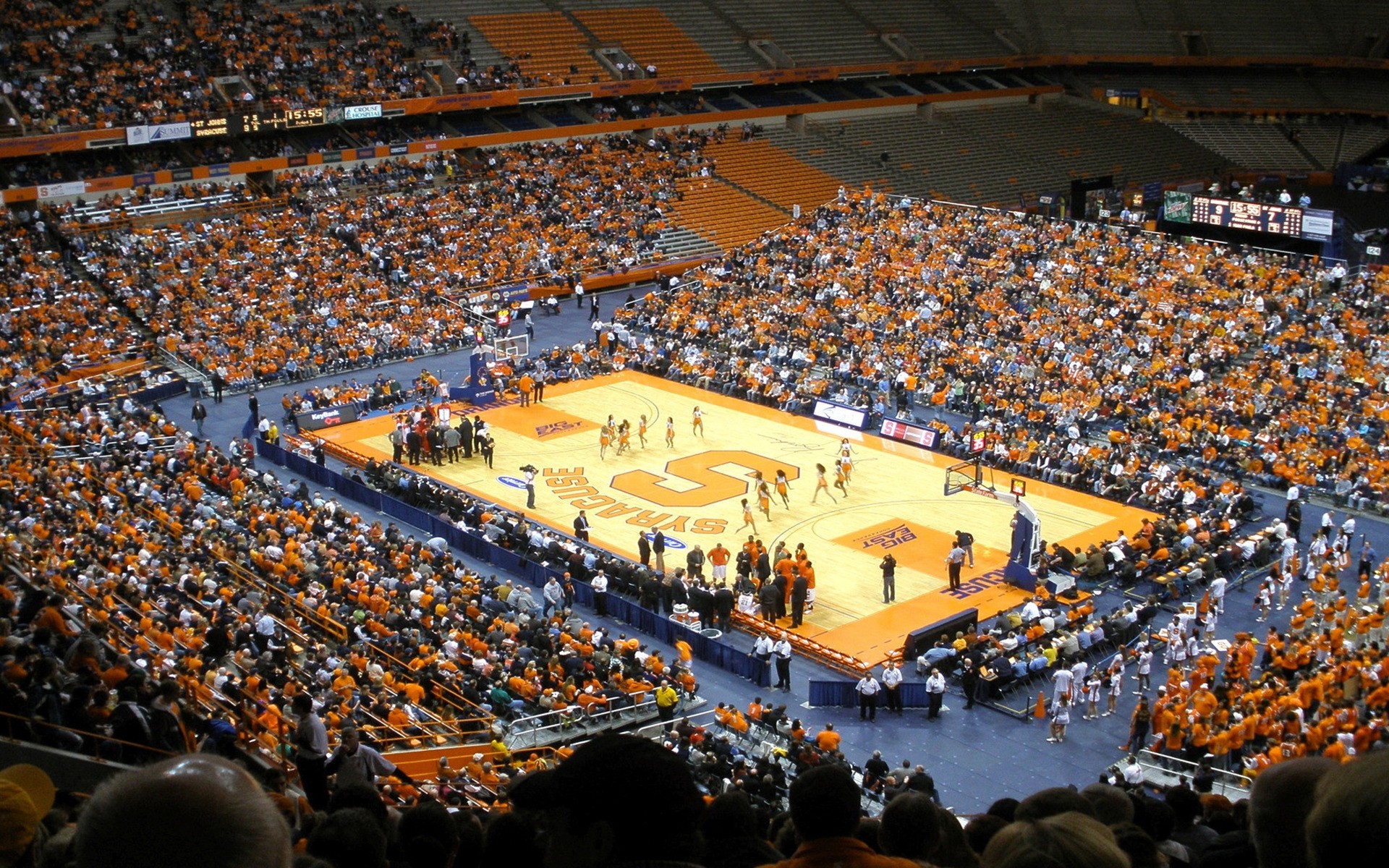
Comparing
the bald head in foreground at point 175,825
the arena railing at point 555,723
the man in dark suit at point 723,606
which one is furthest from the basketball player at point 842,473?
the bald head in foreground at point 175,825

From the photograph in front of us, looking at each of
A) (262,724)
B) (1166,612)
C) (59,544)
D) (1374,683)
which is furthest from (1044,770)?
(59,544)

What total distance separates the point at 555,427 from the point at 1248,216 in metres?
24.1

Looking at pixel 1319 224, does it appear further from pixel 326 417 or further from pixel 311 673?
pixel 311 673

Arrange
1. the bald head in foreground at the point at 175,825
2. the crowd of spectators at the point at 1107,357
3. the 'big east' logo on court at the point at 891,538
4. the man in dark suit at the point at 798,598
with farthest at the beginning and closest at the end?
the crowd of spectators at the point at 1107,357 < the 'big east' logo on court at the point at 891,538 < the man in dark suit at the point at 798,598 < the bald head in foreground at the point at 175,825

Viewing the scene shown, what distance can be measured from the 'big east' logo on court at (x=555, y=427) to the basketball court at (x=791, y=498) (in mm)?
73

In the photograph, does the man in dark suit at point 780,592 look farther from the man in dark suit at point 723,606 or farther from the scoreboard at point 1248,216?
the scoreboard at point 1248,216

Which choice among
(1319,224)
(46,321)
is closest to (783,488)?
(1319,224)

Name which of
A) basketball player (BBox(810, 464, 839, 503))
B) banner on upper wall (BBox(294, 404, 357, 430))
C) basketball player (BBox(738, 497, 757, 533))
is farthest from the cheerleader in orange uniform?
banner on upper wall (BBox(294, 404, 357, 430))

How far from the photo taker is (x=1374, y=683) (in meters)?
22.2

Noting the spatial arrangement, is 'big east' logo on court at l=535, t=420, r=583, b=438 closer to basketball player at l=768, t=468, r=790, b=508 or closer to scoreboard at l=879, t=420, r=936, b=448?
basketball player at l=768, t=468, r=790, b=508

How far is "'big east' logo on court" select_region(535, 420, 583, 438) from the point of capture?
4181 cm

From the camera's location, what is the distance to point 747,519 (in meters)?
33.2

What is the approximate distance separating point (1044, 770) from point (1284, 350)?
22.4 meters

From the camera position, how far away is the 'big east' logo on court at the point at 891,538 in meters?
33.4
